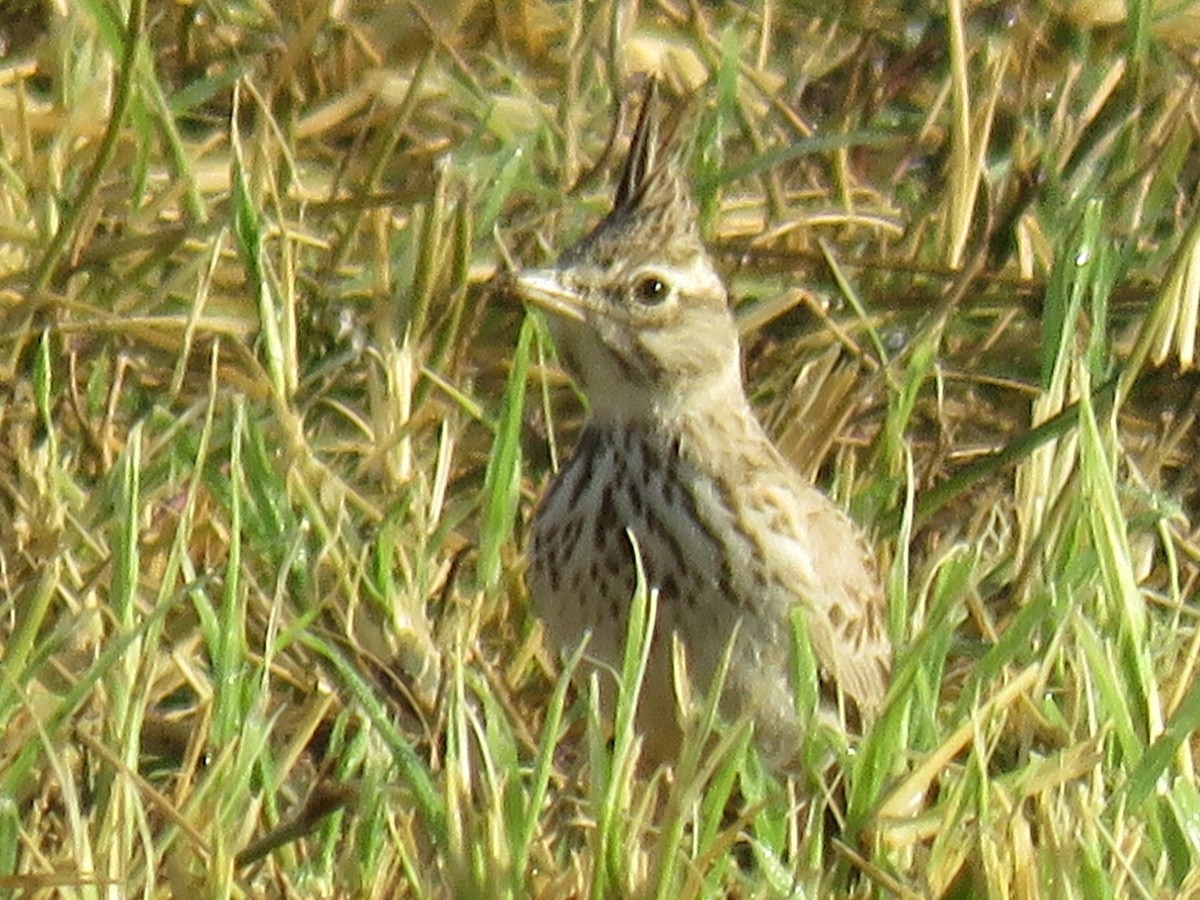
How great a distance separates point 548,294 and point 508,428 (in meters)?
0.21

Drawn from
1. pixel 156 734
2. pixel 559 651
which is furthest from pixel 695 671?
pixel 156 734

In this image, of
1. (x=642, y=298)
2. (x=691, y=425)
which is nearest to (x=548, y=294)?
(x=642, y=298)

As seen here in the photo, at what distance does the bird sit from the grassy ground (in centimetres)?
12

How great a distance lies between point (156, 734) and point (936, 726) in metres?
1.17

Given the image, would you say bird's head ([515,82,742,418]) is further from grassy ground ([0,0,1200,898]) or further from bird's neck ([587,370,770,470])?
grassy ground ([0,0,1200,898])

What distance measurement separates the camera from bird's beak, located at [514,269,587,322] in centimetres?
410

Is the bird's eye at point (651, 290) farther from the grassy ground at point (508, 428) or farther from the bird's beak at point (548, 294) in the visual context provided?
the grassy ground at point (508, 428)

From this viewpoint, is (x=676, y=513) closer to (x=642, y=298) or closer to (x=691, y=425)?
(x=691, y=425)

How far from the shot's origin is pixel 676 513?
165 inches

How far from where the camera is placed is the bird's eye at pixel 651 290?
13.8 feet

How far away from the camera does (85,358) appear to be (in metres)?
5.02

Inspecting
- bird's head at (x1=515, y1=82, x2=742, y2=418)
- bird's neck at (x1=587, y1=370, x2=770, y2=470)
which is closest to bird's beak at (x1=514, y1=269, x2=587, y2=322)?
bird's head at (x1=515, y1=82, x2=742, y2=418)

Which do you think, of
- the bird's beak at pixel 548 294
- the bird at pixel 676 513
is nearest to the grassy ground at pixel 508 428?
the bird at pixel 676 513

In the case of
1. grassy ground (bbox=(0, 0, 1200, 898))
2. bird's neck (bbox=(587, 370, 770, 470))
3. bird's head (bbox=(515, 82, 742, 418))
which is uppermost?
bird's head (bbox=(515, 82, 742, 418))
